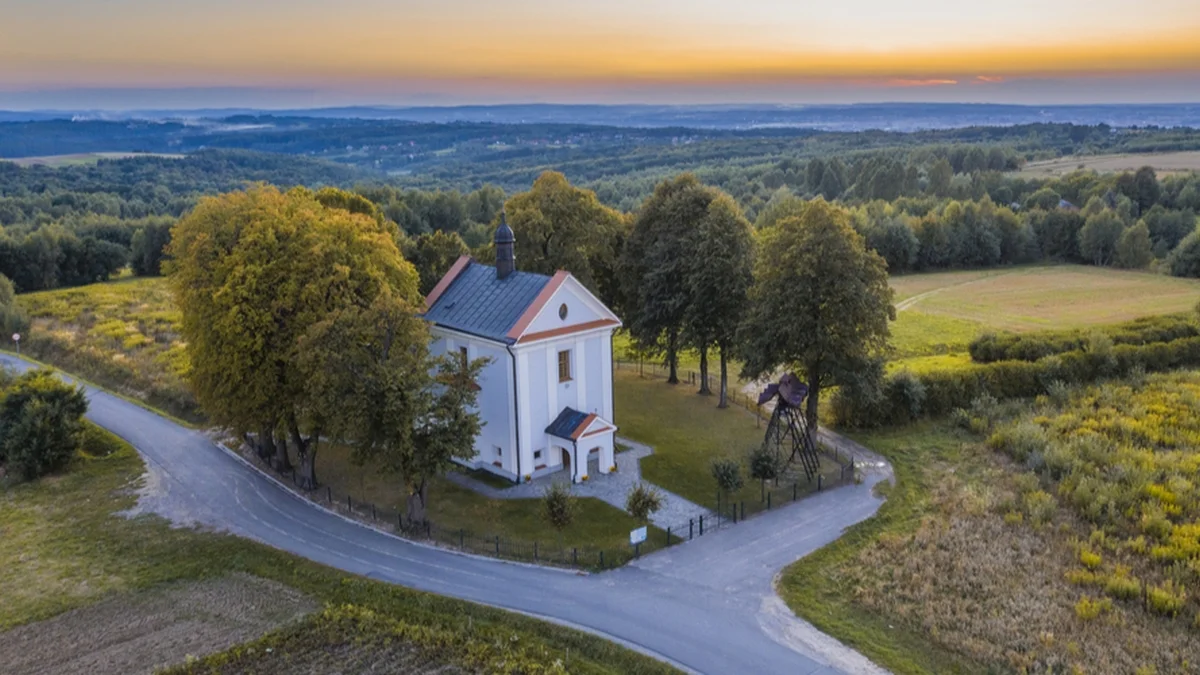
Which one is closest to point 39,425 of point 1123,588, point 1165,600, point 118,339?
point 118,339

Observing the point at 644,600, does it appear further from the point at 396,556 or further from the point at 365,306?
the point at 365,306

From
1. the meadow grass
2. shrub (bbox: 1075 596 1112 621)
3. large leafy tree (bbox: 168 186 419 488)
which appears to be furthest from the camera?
large leafy tree (bbox: 168 186 419 488)

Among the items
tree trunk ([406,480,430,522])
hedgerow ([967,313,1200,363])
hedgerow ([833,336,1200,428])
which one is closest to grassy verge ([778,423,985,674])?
hedgerow ([833,336,1200,428])

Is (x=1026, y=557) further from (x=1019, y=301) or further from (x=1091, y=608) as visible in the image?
(x=1019, y=301)

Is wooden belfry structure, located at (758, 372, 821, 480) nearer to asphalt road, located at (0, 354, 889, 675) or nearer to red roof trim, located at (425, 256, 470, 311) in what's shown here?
asphalt road, located at (0, 354, 889, 675)

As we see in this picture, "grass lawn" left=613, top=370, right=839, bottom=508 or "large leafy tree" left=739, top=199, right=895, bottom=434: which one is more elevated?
"large leafy tree" left=739, top=199, right=895, bottom=434

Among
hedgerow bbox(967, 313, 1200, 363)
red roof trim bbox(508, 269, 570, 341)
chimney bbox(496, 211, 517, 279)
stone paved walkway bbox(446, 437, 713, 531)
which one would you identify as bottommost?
stone paved walkway bbox(446, 437, 713, 531)

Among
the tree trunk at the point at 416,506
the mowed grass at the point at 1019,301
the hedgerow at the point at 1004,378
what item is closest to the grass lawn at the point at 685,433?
the hedgerow at the point at 1004,378
